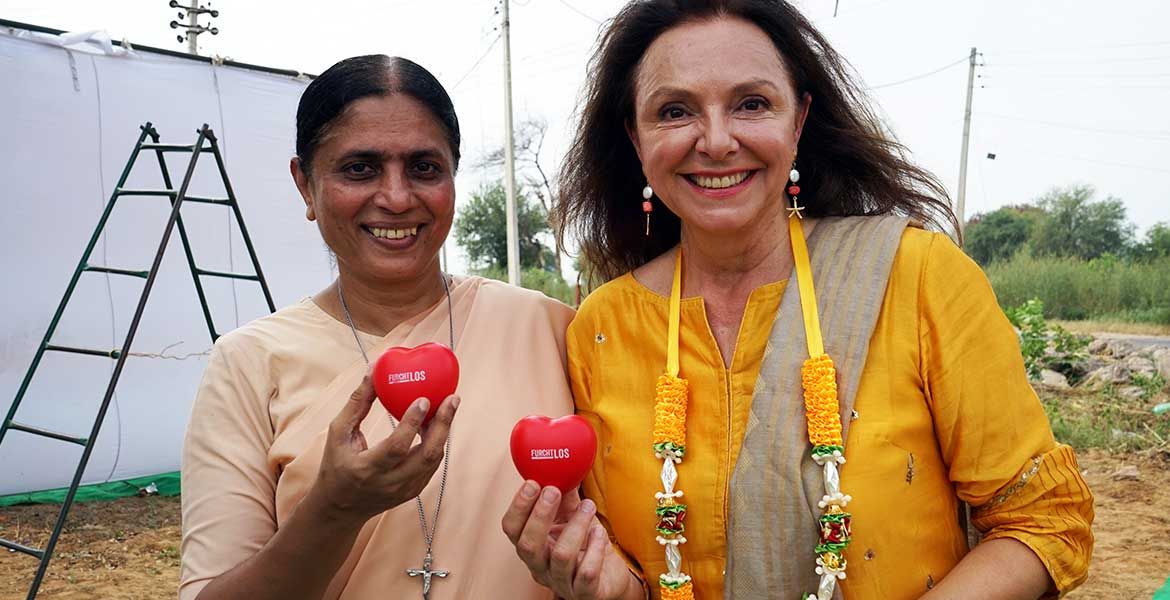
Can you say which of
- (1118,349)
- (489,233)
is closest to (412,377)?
(1118,349)

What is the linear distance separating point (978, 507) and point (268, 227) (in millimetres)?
7533

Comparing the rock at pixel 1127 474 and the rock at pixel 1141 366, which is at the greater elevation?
the rock at pixel 1141 366

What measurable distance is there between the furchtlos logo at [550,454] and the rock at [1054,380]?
32.9 feet

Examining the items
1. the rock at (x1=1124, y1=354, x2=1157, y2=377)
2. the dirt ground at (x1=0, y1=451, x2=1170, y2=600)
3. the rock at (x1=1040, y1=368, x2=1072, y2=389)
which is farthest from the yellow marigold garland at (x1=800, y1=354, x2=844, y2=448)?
the rock at (x1=1124, y1=354, x2=1157, y2=377)

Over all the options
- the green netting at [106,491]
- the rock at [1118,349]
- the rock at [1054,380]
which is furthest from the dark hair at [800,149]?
the rock at [1118,349]

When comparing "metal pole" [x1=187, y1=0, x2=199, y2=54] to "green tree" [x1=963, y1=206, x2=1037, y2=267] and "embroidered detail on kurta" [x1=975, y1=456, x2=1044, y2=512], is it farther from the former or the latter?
"green tree" [x1=963, y1=206, x2=1037, y2=267]

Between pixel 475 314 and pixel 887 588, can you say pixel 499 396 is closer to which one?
pixel 475 314

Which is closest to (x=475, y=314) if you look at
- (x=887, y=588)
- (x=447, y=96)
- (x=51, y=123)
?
(x=447, y=96)

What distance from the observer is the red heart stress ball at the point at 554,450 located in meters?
1.93

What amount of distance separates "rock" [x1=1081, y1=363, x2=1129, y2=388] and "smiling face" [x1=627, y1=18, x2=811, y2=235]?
32.0 feet

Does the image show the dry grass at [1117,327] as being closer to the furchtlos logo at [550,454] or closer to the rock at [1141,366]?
the rock at [1141,366]

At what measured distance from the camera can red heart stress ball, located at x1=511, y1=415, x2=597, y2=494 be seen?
6.32 feet

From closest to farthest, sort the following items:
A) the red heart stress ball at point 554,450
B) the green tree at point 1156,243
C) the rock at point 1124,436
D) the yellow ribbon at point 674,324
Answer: the red heart stress ball at point 554,450 → the yellow ribbon at point 674,324 → the rock at point 1124,436 → the green tree at point 1156,243

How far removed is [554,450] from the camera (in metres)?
1.93
